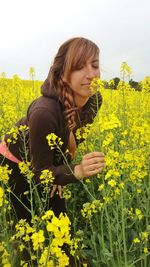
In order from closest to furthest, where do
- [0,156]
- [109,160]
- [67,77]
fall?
[109,160] < [67,77] < [0,156]

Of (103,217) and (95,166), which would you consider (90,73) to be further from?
(103,217)

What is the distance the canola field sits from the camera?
160 centimetres

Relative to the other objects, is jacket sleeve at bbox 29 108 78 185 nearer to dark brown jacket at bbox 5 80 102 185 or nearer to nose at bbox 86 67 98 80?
dark brown jacket at bbox 5 80 102 185

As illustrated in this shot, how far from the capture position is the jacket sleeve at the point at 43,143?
7.25 ft

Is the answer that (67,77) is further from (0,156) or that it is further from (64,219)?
(64,219)

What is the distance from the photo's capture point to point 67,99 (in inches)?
94.0

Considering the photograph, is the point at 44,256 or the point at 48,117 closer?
the point at 44,256

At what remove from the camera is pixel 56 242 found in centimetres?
116

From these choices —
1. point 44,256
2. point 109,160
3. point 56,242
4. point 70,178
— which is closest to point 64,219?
point 56,242

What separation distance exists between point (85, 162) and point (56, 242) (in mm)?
810

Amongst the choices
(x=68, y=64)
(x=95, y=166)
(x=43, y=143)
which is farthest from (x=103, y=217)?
(x=68, y=64)

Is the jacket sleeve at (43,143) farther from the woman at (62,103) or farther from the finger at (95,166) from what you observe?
the finger at (95,166)

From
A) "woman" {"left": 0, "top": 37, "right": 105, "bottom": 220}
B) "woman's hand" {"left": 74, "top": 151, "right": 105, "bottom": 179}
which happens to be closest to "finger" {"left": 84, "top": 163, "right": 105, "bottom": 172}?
"woman's hand" {"left": 74, "top": 151, "right": 105, "bottom": 179}

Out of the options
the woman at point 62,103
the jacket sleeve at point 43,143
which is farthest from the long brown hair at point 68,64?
the jacket sleeve at point 43,143
